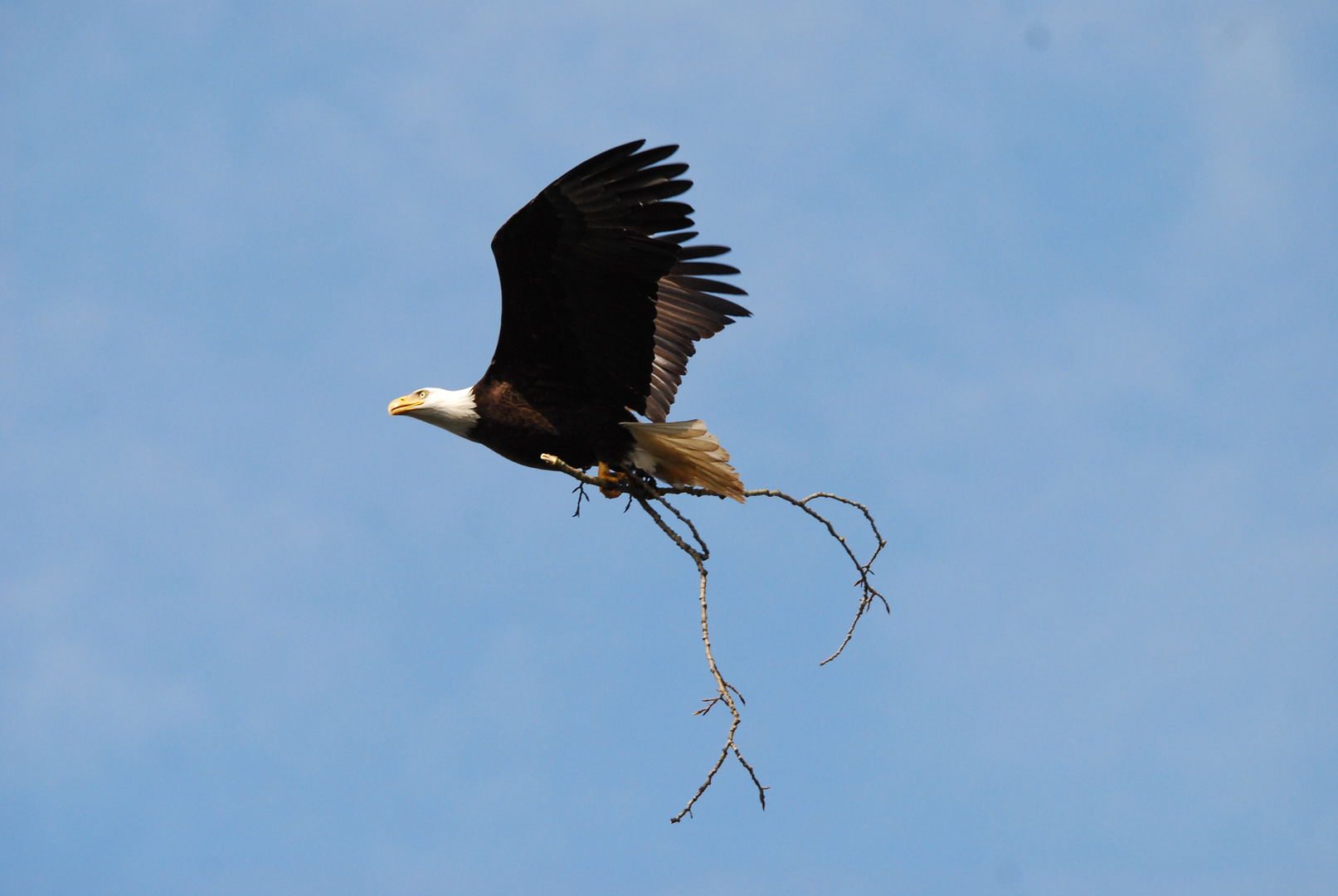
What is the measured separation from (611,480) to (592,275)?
1.11 m

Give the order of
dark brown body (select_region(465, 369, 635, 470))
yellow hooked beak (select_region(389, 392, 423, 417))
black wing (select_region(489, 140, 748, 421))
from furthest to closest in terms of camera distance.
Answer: yellow hooked beak (select_region(389, 392, 423, 417)) → dark brown body (select_region(465, 369, 635, 470)) → black wing (select_region(489, 140, 748, 421))

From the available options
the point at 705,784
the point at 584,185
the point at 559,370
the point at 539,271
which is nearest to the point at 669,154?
the point at 584,185

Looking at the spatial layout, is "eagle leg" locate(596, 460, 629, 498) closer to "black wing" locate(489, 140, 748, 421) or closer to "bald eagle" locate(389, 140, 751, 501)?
"bald eagle" locate(389, 140, 751, 501)

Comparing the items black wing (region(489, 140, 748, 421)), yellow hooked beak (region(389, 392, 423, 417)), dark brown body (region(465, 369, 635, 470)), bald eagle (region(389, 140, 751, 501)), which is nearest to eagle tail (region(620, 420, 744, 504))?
bald eagle (region(389, 140, 751, 501))

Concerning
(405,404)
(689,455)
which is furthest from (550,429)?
(405,404)

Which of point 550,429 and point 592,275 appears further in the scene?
point 550,429

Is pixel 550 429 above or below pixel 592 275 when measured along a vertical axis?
below

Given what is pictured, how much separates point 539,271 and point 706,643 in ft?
8.42

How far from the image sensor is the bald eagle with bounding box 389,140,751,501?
5.47 m

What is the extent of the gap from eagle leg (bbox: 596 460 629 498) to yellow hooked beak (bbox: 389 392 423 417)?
1304mm

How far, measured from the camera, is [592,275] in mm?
5746

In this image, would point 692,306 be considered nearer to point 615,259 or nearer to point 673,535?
point 615,259

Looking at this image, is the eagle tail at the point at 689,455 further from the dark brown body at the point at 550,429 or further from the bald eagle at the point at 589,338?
the dark brown body at the point at 550,429

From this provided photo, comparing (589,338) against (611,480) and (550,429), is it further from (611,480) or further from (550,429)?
(611,480)
